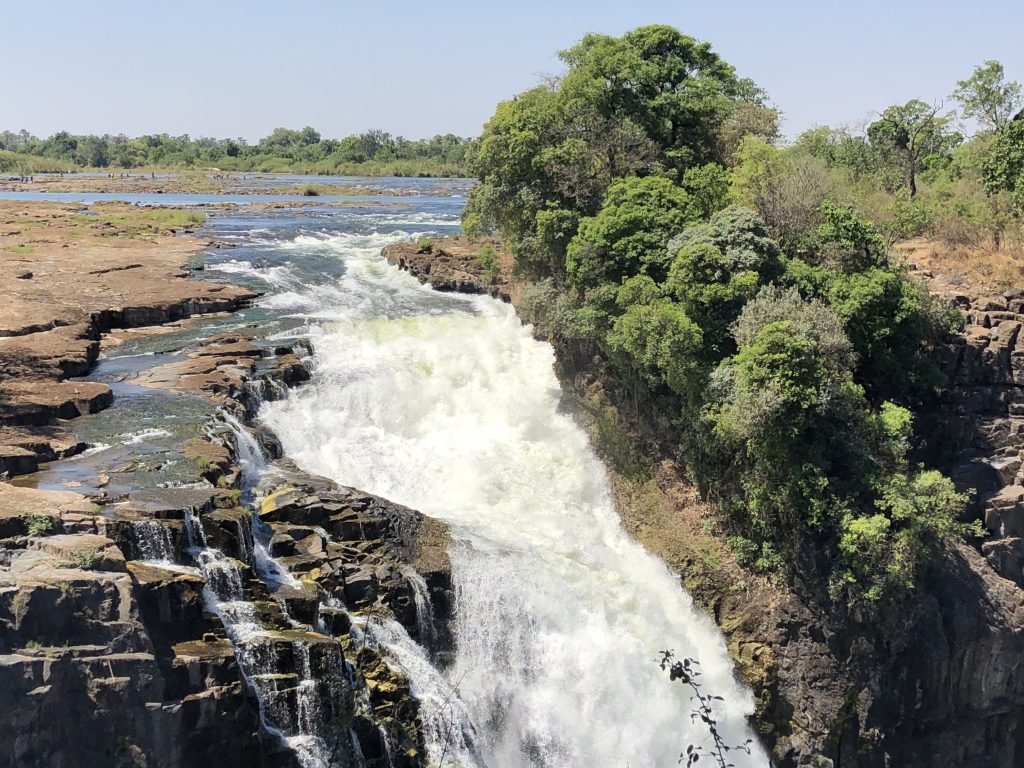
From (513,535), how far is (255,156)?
15193 cm

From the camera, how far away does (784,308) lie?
865 inches

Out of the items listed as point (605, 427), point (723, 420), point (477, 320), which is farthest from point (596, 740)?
point (477, 320)

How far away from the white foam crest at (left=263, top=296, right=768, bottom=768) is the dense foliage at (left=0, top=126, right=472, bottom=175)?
106 metres

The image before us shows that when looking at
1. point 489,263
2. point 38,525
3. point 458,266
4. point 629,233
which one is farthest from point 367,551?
point 458,266

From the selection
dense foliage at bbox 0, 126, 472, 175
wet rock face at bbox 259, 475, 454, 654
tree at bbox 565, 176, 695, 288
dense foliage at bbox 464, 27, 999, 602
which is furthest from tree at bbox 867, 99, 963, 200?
dense foliage at bbox 0, 126, 472, 175

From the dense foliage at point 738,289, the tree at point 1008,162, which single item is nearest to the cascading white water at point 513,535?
the dense foliage at point 738,289

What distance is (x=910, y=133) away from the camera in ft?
128

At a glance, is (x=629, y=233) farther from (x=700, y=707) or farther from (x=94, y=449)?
(x=700, y=707)

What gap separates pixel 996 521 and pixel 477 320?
19286mm

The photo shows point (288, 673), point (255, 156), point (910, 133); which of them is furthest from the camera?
point (255, 156)

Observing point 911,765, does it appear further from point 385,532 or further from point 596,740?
point 385,532

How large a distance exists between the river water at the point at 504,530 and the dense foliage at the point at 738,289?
283cm

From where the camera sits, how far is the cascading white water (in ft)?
64.0

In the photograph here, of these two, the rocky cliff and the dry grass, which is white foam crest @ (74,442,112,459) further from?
the dry grass
